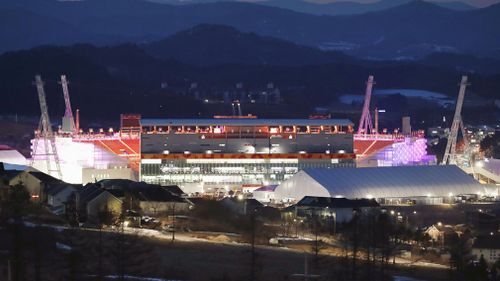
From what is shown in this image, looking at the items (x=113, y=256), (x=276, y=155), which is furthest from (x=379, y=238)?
(x=276, y=155)

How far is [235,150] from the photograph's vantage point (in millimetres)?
74562

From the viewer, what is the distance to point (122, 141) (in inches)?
3009

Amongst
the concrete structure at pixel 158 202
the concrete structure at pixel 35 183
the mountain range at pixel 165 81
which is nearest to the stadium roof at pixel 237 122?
the concrete structure at pixel 158 202

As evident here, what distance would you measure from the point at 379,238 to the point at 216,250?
16.1ft

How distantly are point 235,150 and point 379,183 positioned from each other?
13.5 m

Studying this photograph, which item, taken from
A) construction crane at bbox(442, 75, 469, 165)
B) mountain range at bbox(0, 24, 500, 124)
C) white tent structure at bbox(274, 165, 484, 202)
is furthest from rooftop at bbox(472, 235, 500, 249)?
mountain range at bbox(0, 24, 500, 124)

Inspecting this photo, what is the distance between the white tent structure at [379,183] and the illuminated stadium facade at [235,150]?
9240 millimetres

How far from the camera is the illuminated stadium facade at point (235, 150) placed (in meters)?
73.2

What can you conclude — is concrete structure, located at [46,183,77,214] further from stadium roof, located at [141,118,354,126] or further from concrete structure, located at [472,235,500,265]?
stadium roof, located at [141,118,354,126]

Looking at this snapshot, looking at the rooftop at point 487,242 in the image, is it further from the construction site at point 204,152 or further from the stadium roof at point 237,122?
the stadium roof at point 237,122

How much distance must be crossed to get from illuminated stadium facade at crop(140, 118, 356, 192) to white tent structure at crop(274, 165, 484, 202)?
9.24 metres

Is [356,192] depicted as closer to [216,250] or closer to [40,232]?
[216,250]

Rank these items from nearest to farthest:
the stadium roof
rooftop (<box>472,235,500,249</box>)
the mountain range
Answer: rooftop (<box>472,235,500,249</box>), the stadium roof, the mountain range

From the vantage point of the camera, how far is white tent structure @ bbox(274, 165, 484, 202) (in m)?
60.4
